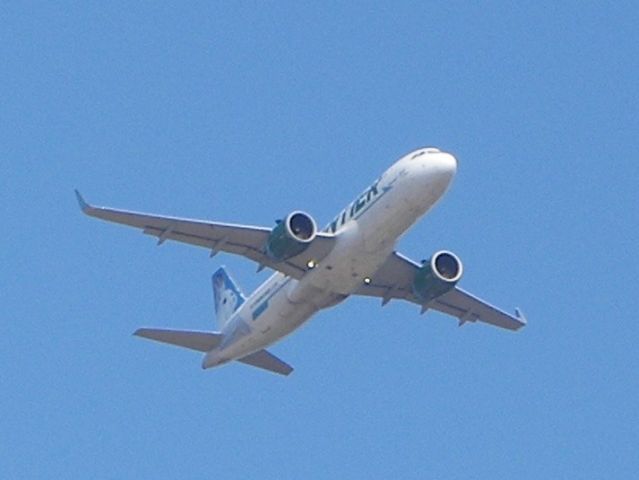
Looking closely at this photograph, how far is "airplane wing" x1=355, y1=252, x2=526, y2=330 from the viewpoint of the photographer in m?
85.9

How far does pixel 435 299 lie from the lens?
87.4 metres

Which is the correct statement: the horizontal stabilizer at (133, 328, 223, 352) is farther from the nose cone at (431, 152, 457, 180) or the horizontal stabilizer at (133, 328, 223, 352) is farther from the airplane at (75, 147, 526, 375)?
the nose cone at (431, 152, 457, 180)

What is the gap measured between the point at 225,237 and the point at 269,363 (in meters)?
9.20

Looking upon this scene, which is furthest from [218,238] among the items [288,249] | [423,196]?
[423,196]

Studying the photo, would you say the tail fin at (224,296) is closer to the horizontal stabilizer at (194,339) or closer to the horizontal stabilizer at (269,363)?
the horizontal stabilizer at (269,363)

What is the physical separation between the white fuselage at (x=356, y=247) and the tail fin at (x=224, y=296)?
6738 mm

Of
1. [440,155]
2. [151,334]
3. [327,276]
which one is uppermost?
[440,155]

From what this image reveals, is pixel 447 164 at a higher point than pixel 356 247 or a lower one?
higher

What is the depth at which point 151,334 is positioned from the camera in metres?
88.2

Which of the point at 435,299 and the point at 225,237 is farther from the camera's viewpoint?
the point at 435,299

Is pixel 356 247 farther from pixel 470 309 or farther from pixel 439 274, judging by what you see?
pixel 470 309

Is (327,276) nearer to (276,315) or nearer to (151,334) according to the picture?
(276,315)

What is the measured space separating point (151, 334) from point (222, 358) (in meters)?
2.93

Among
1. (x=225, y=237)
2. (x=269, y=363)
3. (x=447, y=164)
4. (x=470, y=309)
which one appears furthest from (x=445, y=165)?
(x=269, y=363)
